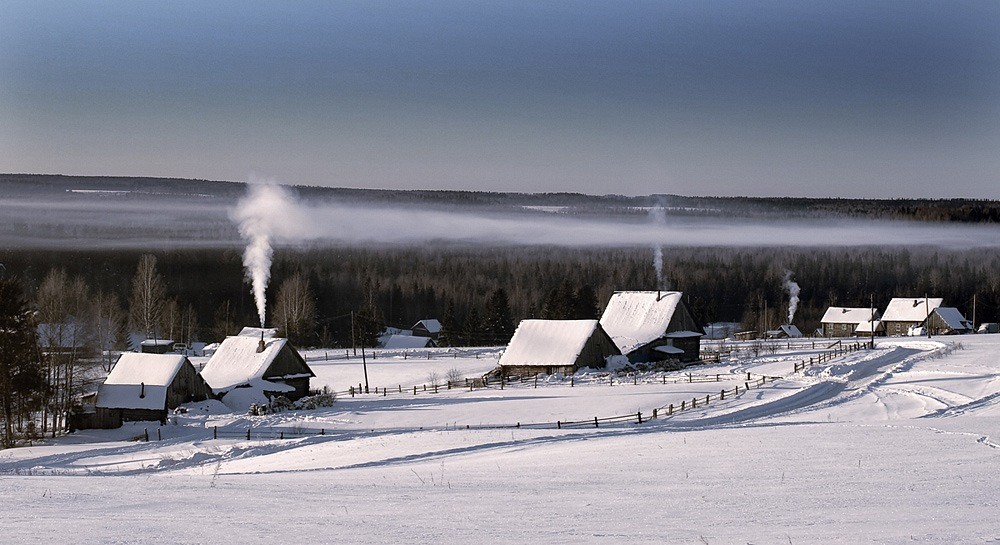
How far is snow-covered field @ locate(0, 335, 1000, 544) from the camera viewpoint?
12133 mm

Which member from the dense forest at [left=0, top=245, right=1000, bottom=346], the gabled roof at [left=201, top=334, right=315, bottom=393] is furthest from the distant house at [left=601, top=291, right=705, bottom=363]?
the dense forest at [left=0, top=245, right=1000, bottom=346]

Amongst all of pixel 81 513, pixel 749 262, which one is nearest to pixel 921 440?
pixel 81 513

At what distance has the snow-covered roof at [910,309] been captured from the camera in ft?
339

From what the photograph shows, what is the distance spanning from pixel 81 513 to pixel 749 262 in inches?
6500

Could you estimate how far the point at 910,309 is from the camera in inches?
4151

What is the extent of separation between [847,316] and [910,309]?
27.2 feet

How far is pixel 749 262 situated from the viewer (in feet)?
560

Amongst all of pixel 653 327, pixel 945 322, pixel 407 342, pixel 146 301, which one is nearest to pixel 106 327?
pixel 146 301

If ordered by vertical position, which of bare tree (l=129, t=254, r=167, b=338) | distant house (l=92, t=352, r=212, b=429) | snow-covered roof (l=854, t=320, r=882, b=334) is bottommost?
distant house (l=92, t=352, r=212, b=429)

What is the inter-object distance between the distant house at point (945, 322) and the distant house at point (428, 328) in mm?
53108

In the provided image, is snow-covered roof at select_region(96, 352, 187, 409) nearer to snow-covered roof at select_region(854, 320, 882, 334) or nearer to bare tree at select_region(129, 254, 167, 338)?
bare tree at select_region(129, 254, 167, 338)

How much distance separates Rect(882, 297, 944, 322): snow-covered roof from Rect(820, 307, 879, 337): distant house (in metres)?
3.84

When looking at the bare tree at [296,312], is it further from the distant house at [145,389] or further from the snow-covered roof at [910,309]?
the snow-covered roof at [910,309]

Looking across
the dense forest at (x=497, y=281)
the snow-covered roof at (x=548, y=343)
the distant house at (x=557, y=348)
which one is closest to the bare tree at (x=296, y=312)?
the dense forest at (x=497, y=281)
